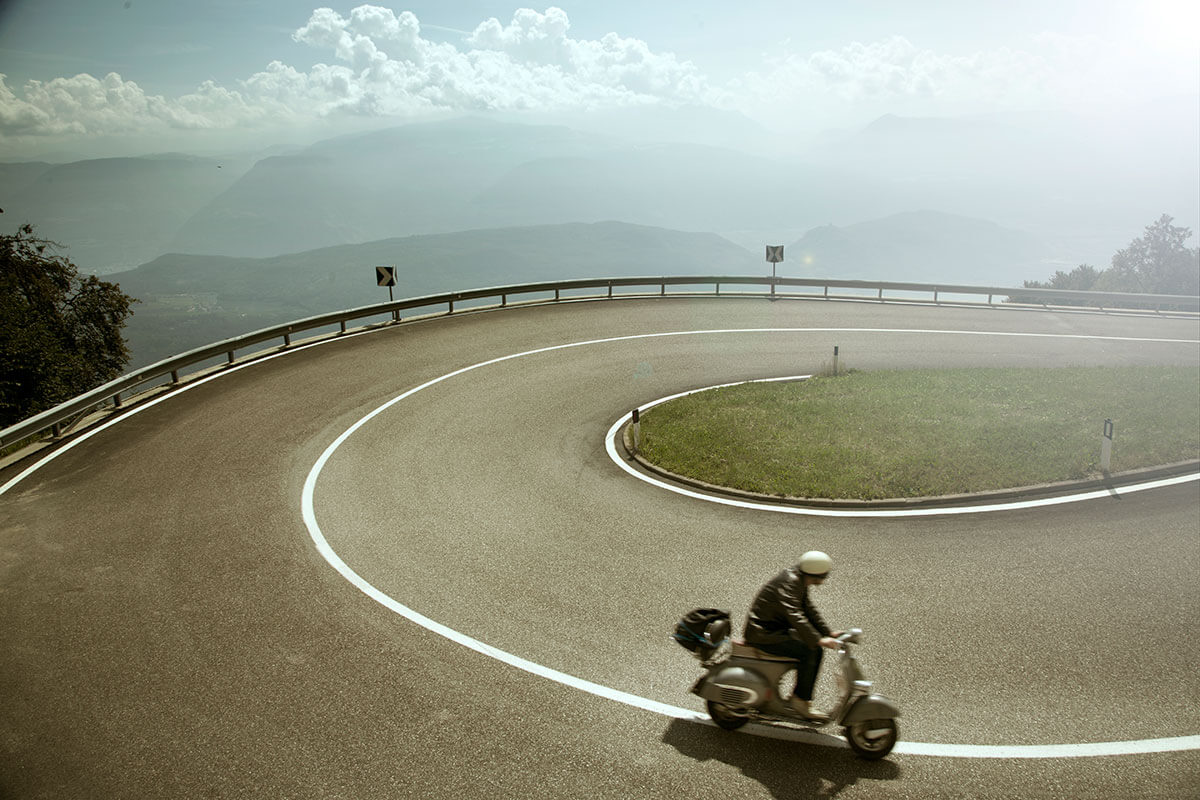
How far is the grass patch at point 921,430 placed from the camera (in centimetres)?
1262

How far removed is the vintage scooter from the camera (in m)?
6.07

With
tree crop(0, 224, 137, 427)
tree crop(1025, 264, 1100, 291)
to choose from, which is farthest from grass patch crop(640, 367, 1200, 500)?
tree crop(1025, 264, 1100, 291)

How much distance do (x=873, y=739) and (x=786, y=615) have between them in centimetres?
127

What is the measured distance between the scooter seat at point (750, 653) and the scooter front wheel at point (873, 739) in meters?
0.78

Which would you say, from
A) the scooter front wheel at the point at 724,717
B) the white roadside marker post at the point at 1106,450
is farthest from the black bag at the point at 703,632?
the white roadside marker post at the point at 1106,450

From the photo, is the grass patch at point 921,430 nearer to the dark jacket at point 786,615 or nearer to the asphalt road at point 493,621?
the asphalt road at point 493,621

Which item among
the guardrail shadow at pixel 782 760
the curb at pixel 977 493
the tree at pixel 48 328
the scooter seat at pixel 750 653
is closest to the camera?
the guardrail shadow at pixel 782 760

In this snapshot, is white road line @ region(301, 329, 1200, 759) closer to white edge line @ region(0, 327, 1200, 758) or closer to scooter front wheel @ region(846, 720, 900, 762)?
white edge line @ region(0, 327, 1200, 758)

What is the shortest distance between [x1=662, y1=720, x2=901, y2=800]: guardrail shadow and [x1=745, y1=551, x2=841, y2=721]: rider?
0.35m

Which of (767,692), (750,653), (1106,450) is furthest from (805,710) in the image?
(1106,450)

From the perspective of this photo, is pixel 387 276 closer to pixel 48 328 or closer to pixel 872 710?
pixel 872 710

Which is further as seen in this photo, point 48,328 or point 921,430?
point 48,328

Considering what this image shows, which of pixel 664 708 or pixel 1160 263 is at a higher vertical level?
pixel 1160 263

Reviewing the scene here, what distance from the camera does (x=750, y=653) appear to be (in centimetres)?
647
